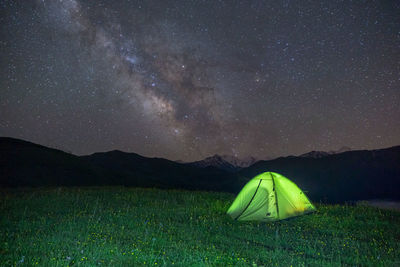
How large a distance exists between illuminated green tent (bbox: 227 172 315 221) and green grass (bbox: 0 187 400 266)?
60cm

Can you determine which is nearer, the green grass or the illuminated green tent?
the green grass

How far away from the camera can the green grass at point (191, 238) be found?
7.17 meters

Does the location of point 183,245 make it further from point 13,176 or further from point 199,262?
point 13,176

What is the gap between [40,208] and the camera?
15.2 m

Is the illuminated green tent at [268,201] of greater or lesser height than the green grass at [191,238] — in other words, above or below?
above

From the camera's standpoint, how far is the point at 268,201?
1366 cm

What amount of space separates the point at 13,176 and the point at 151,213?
240 ft

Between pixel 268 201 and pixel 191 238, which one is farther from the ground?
pixel 268 201

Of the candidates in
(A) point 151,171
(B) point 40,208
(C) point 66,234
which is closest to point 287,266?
(C) point 66,234

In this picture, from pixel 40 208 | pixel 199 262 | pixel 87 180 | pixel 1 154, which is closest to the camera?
pixel 199 262

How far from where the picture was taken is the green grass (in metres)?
7.17

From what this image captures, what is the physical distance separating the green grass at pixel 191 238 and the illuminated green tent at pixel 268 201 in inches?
23.4

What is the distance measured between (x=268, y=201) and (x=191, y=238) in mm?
5496

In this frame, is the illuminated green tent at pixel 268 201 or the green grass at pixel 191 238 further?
the illuminated green tent at pixel 268 201
